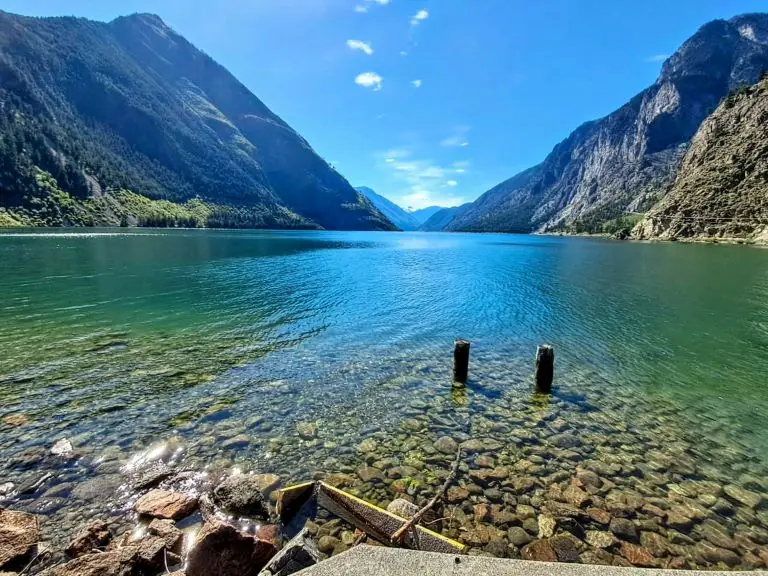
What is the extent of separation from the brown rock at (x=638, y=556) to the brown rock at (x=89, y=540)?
9.80 meters

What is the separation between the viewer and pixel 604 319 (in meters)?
27.8

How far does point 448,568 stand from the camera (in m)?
5.48

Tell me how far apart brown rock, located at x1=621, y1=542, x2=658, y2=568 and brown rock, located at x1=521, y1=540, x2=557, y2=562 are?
1396mm

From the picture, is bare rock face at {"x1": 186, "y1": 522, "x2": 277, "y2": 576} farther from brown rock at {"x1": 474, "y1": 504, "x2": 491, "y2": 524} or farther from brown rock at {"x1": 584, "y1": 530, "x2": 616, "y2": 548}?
brown rock at {"x1": 584, "y1": 530, "x2": 616, "y2": 548}

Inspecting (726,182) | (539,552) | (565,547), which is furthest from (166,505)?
(726,182)

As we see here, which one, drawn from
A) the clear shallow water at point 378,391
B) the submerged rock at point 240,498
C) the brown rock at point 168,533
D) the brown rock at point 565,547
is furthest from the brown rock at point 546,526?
the brown rock at point 168,533

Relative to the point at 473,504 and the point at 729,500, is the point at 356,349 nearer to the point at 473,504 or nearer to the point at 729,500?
the point at 473,504

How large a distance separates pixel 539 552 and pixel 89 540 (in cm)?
836

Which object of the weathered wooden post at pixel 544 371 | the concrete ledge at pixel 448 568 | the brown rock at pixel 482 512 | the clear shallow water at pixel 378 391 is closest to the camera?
the concrete ledge at pixel 448 568

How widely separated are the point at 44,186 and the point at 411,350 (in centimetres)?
23287

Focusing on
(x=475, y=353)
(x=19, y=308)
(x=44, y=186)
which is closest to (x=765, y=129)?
(x=475, y=353)

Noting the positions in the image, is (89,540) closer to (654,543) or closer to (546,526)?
(546,526)

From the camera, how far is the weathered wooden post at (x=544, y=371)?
14.8 m

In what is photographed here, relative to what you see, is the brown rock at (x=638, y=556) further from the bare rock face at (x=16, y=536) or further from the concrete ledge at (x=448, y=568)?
the bare rock face at (x=16, y=536)
